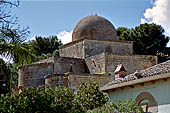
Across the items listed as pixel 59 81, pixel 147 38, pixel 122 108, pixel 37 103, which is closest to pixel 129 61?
pixel 59 81

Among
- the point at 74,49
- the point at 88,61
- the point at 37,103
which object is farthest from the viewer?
the point at 74,49

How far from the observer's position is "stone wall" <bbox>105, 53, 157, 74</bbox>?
81.8 feet

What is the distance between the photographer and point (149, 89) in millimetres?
13070

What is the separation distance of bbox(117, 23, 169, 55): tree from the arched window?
88.5 feet

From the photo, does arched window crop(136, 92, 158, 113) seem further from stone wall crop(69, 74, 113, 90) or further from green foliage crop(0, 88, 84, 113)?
stone wall crop(69, 74, 113, 90)

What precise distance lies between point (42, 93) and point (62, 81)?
10366 mm

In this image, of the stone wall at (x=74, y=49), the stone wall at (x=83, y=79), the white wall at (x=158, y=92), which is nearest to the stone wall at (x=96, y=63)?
the stone wall at (x=74, y=49)

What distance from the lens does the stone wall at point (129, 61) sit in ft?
81.8

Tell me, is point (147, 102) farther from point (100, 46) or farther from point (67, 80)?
point (100, 46)

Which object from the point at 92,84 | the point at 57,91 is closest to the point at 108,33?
the point at 92,84

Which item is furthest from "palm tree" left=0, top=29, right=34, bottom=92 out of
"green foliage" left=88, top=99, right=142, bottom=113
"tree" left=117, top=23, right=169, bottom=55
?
"tree" left=117, top=23, right=169, bottom=55

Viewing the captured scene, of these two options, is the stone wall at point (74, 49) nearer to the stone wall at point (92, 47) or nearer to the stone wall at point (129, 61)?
the stone wall at point (92, 47)

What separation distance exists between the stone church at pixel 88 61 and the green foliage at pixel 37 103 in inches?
400

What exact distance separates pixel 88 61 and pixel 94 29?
275cm
